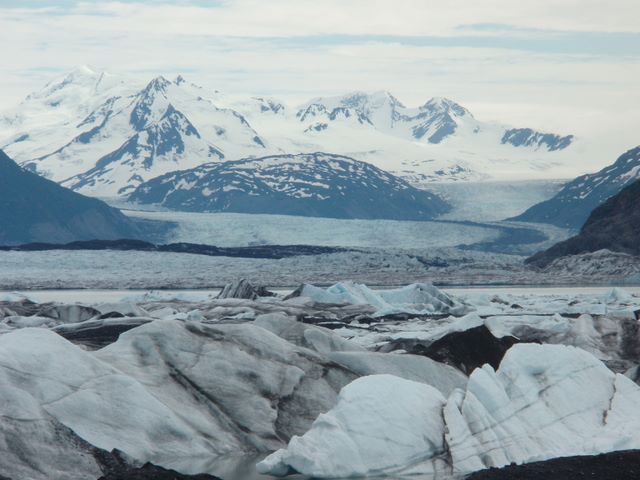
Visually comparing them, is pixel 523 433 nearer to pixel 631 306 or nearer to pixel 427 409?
pixel 427 409

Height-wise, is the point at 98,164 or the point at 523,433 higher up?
the point at 523,433

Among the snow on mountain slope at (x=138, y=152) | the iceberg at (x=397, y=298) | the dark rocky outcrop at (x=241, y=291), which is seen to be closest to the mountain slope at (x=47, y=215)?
the snow on mountain slope at (x=138, y=152)

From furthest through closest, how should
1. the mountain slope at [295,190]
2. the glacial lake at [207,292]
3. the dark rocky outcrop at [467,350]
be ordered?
the mountain slope at [295,190] < the glacial lake at [207,292] < the dark rocky outcrop at [467,350]

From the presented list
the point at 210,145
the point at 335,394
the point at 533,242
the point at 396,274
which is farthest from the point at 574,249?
the point at 210,145

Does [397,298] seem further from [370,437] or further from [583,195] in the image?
[583,195]

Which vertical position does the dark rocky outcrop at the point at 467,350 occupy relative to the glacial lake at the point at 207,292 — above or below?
above

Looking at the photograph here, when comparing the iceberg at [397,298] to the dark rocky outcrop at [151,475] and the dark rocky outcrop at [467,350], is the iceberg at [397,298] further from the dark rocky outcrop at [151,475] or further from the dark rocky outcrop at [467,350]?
the dark rocky outcrop at [151,475]
